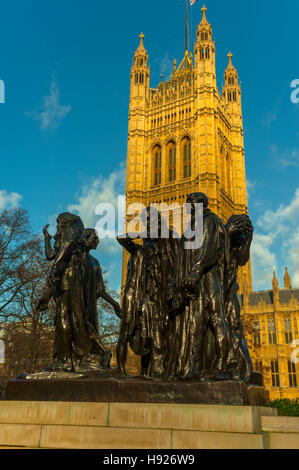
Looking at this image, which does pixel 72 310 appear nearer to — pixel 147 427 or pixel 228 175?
pixel 147 427

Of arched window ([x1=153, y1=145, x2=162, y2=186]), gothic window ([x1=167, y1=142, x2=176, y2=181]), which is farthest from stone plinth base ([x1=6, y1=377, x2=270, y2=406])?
arched window ([x1=153, y1=145, x2=162, y2=186])

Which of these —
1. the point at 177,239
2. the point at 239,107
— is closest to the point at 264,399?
the point at 177,239

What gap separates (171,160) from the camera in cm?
5634

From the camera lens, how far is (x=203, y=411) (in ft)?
13.2

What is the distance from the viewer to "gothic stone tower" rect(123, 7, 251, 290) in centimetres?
5262

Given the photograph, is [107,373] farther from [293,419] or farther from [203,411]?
[293,419]

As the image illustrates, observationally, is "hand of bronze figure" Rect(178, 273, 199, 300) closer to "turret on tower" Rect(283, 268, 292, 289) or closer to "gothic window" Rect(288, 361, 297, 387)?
"gothic window" Rect(288, 361, 297, 387)

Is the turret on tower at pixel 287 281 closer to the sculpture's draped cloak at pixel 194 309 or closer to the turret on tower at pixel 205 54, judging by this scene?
the turret on tower at pixel 205 54

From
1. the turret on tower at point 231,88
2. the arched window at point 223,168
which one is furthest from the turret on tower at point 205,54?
the arched window at point 223,168

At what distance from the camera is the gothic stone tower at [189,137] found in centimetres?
5262

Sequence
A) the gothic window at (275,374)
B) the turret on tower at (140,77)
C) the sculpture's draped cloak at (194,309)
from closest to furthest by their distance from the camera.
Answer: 1. the sculpture's draped cloak at (194,309)
2. the gothic window at (275,374)
3. the turret on tower at (140,77)

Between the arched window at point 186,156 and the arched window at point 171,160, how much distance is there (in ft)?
4.55

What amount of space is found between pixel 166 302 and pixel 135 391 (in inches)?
64.1
